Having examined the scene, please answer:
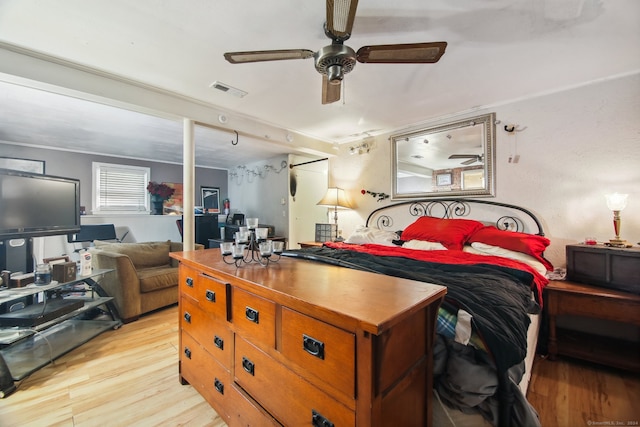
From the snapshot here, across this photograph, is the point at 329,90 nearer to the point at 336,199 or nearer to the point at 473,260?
the point at 473,260

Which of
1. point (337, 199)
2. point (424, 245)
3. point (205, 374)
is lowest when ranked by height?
point (205, 374)

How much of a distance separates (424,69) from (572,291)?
6.96 feet

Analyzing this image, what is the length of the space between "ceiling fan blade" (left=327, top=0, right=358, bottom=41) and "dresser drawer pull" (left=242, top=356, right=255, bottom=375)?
1705mm

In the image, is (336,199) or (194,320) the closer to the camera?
(194,320)

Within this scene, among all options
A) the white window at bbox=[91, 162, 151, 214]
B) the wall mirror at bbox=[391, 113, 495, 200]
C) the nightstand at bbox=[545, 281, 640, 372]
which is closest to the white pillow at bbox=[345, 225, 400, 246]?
the wall mirror at bbox=[391, 113, 495, 200]

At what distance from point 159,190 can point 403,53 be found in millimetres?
5293

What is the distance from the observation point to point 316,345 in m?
0.84

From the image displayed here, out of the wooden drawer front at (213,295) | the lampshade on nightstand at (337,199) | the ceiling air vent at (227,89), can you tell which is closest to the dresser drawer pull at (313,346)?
the wooden drawer front at (213,295)

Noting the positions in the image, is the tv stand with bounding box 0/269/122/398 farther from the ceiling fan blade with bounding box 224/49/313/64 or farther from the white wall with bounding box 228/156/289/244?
the white wall with bounding box 228/156/289/244

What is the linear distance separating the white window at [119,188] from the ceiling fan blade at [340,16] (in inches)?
211

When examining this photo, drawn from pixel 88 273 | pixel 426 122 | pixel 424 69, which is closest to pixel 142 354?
pixel 88 273

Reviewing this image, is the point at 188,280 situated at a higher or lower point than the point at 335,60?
lower

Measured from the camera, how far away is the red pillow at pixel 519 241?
89.7 inches

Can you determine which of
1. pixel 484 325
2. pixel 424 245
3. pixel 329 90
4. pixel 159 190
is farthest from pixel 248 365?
pixel 159 190
